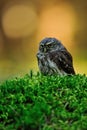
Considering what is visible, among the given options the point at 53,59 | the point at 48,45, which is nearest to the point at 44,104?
the point at 53,59

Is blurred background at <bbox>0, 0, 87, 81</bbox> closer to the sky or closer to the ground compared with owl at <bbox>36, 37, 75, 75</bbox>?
closer to the sky

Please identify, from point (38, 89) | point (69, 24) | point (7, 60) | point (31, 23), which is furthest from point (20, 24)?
point (38, 89)

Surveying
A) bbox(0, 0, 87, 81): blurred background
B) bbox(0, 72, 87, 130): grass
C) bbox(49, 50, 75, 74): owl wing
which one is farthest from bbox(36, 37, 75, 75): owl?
bbox(0, 0, 87, 81): blurred background

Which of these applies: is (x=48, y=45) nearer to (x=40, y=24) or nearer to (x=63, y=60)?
(x=63, y=60)

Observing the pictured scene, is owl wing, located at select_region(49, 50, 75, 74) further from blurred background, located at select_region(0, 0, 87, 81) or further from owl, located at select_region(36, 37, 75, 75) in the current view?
blurred background, located at select_region(0, 0, 87, 81)

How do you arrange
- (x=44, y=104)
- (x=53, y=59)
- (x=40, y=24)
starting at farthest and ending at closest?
(x=40, y=24) → (x=53, y=59) → (x=44, y=104)

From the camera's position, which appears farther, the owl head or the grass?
the owl head
